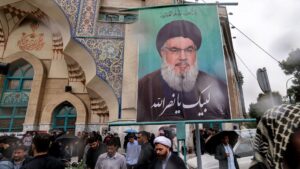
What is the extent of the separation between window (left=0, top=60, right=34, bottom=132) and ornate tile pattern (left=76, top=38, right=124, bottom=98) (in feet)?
14.1

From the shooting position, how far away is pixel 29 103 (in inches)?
379

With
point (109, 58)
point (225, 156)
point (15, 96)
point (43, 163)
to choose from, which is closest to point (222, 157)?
point (225, 156)

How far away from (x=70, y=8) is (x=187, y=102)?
792cm

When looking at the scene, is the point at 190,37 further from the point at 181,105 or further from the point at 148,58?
the point at 181,105

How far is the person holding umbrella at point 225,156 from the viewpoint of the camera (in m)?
3.66

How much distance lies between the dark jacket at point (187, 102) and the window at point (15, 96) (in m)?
8.95

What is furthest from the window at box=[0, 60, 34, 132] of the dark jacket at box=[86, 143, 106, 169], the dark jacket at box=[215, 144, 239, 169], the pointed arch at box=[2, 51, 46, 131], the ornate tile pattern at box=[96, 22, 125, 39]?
the dark jacket at box=[215, 144, 239, 169]

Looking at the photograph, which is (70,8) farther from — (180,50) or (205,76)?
(205,76)

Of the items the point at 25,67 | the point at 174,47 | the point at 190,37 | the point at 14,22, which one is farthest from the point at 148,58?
the point at 14,22

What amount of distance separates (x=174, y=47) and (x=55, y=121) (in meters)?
8.36

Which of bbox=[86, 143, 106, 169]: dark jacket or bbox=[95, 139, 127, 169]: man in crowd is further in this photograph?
bbox=[86, 143, 106, 169]: dark jacket

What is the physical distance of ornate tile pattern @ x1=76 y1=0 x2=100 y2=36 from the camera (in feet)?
28.3

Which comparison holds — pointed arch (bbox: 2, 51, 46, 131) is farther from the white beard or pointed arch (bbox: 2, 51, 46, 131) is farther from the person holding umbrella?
the person holding umbrella

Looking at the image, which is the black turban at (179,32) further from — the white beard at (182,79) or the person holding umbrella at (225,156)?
the person holding umbrella at (225,156)
